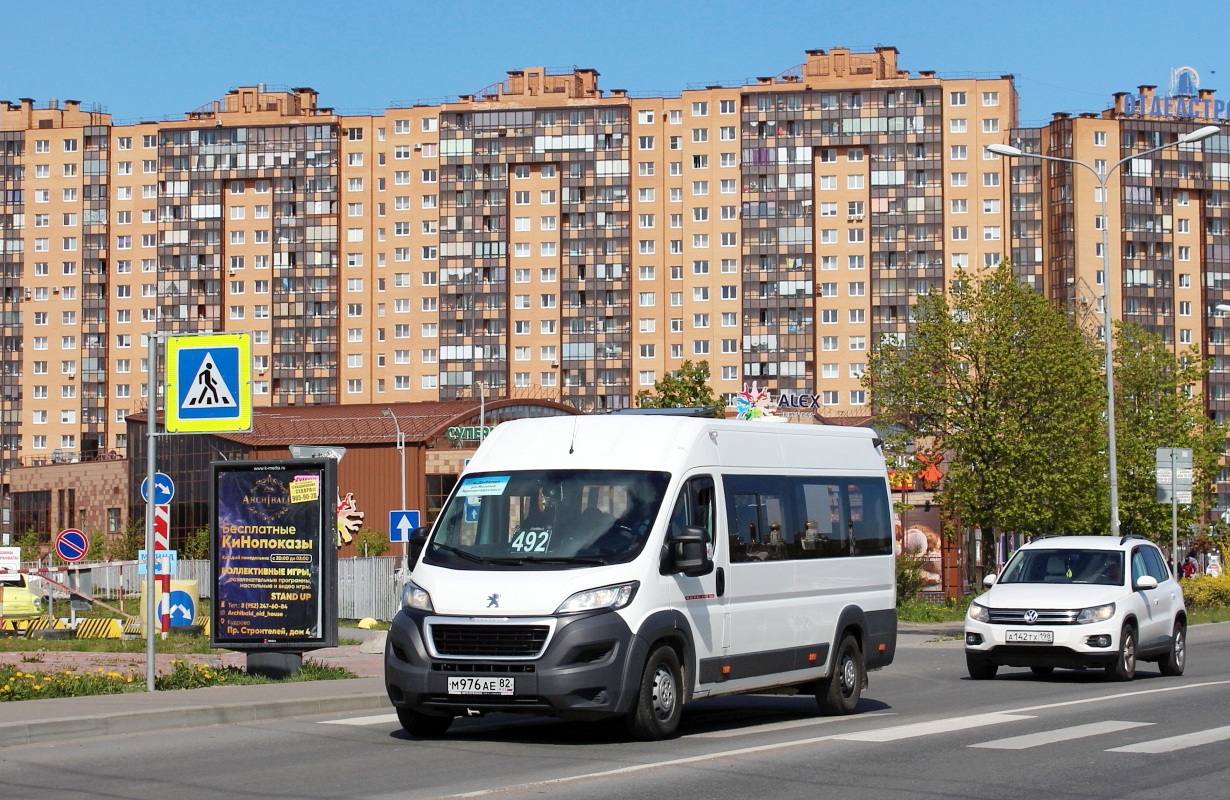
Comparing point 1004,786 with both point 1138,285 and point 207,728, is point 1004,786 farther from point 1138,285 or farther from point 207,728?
point 1138,285

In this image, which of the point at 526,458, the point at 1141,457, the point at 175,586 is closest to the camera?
the point at 526,458

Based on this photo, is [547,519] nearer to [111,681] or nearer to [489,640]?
[489,640]

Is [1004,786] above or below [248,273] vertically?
below

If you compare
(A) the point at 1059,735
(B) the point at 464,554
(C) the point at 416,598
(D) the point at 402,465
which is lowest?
(A) the point at 1059,735

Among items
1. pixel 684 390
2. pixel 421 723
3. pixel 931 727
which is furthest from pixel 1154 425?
Result: pixel 421 723

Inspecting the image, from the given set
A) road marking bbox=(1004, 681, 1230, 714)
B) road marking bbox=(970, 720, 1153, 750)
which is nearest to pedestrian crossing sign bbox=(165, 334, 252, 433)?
road marking bbox=(970, 720, 1153, 750)

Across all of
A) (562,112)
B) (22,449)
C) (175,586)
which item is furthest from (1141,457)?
(22,449)

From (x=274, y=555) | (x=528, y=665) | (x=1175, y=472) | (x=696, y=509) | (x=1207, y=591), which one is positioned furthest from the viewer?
(x=1207, y=591)

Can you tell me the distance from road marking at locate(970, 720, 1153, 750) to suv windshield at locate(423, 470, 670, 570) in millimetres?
3028

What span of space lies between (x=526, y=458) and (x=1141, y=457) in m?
48.6

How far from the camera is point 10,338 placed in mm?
133500

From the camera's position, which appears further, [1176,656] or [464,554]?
[1176,656]

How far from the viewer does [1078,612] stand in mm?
20016

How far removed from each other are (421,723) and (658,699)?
1.91 meters
